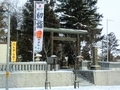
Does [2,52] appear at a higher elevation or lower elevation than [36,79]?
higher

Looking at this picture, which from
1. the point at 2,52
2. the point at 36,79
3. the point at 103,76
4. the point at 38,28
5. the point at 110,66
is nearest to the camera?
the point at 36,79

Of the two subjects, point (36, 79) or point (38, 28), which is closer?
point (36, 79)

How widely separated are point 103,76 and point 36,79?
7497 mm

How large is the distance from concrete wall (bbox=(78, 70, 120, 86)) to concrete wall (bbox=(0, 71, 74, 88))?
2.96 m

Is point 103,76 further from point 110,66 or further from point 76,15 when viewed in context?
point 76,15

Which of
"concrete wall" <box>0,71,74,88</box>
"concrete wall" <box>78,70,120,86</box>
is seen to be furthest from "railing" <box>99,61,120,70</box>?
"concrete wall" <box>0,71,74,88</box>

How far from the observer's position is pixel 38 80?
23.9m

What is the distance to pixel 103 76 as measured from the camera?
28.5m

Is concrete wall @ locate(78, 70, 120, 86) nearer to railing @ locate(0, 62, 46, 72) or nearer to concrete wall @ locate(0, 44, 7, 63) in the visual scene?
railing @ locate(0, 62, 46, 72)

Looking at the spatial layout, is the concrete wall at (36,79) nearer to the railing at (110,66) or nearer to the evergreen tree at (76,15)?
the railing at (110,66)

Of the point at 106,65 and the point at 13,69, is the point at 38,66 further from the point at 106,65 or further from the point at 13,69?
the point at 106,65

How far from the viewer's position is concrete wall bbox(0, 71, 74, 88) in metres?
22.8

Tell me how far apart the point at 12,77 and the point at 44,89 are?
2.63 m

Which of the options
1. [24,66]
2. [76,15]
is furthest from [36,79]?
[76,15]
